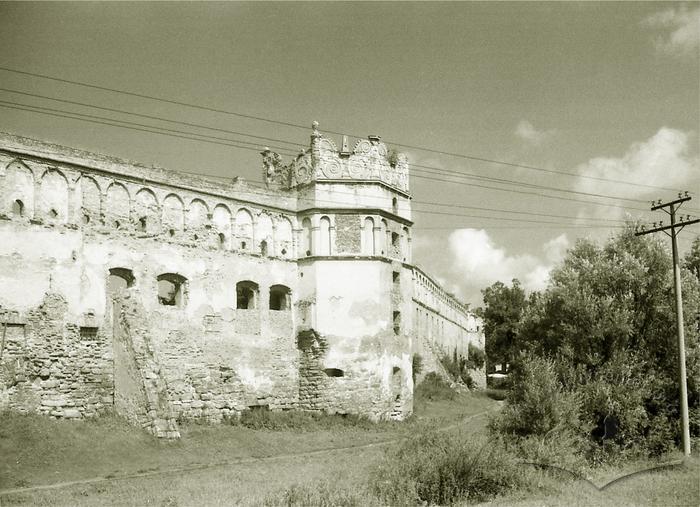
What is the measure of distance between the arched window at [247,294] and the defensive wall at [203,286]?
0.06m

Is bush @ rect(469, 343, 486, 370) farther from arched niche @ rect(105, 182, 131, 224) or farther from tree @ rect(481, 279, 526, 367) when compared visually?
arched niche @ rect(105, 182, 131, 224)

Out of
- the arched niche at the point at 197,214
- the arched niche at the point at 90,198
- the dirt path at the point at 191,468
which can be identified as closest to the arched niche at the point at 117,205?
the arched niche at the point at 90,198

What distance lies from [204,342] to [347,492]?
1108 cm

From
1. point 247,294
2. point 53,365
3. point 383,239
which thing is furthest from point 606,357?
point 53,365

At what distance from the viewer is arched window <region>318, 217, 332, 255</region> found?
27016mm

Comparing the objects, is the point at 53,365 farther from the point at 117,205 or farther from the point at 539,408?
the point at 539,408

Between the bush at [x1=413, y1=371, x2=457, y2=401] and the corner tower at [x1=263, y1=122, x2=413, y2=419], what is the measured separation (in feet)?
25.1

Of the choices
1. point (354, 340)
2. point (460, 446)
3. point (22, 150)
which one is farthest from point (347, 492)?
point (22, 150)

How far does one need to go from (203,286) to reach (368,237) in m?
6.75

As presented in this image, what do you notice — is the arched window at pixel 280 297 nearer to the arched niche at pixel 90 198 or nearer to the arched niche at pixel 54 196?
the arched niche at pixel 90 198

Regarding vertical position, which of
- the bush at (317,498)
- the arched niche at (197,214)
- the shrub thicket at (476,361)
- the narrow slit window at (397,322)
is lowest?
the bush at (317,498)

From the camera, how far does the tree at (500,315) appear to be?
61656 mm

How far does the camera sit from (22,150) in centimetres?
2077

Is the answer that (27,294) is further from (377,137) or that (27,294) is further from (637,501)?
(637,501)
